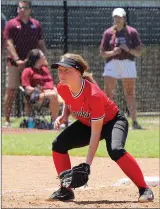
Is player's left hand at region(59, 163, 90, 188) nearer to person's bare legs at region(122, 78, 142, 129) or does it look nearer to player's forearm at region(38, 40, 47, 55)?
person's bare legs at region(122, 78, 142, 129)

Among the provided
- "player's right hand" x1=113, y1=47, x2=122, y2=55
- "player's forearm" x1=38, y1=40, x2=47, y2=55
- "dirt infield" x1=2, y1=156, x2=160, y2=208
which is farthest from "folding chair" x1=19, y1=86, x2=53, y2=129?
"dirt infield" x1=2, y1=156, x2=160, y2=208

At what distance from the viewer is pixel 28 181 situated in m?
9.00

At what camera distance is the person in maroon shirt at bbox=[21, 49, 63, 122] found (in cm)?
1437

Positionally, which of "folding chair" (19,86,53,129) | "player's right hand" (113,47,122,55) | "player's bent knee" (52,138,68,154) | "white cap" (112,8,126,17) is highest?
"white cap" (112,8,126,17)

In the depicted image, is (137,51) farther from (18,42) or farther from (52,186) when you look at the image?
(52,186)

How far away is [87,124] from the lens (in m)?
7.53

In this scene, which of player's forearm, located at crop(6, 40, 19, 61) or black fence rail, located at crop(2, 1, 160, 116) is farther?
black fence rail, located at crop(2, 1, 160, 116)

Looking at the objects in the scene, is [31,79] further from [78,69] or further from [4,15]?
[78,69]

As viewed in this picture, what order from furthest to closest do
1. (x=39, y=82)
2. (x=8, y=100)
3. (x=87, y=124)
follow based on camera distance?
(x=8, y=100), (x=39, y=82), (x=87, y=124)

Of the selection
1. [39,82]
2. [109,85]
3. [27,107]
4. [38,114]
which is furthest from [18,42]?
[109,85]

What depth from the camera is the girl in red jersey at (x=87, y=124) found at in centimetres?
725

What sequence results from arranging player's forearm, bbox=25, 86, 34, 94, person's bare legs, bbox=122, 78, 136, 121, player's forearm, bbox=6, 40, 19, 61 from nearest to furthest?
player's forearm, bbox=25, 86, 34, 94 → player's forearm, bbox=6, 40, 19, 61 → person's bare legs, bbox=122, 78, 136, 121

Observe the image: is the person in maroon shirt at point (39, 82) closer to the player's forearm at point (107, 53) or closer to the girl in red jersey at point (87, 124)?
the player's forearm at point (107, 53)

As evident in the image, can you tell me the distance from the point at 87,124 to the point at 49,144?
4.87m
